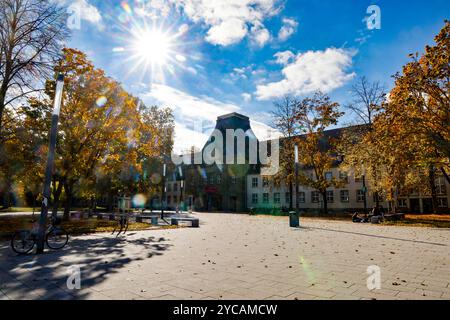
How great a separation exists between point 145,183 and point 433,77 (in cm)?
3567

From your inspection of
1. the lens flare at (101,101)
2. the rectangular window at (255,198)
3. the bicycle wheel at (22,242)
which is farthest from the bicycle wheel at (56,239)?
the rectangular window at (255,198)

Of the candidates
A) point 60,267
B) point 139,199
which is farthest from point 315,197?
point 60,267

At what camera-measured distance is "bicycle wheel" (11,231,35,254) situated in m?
9.45

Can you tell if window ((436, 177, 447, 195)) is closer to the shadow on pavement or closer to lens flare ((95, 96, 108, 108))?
the shadow on pavement

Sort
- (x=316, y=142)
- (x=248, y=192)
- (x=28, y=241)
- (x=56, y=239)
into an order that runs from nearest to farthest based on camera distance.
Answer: (x=28, y=241), (x=56, y=239), (x=316, y=142), (x=248, y=192)

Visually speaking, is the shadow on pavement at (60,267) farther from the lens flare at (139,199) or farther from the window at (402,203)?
the lens flare at (139,199)

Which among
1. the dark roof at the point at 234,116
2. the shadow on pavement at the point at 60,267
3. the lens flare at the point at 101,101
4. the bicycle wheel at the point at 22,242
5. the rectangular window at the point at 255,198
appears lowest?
the shadow on pavement at the point at 60,267

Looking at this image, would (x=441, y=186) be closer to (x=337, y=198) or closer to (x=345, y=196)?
(x=345, y=196)

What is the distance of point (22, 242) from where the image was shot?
9.48m

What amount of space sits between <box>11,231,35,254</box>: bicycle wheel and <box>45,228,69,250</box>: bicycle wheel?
2.53ft

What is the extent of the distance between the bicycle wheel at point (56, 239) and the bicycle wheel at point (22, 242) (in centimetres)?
77

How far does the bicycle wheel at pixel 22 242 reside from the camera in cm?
945

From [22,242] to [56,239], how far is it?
142 cm
